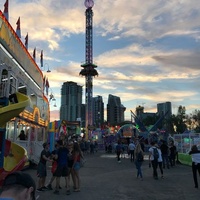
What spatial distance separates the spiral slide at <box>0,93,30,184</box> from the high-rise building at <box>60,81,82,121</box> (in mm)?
124249

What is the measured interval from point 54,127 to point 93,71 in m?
41.8

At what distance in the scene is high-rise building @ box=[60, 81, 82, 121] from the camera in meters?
137

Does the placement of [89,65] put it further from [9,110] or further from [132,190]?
[132,190]

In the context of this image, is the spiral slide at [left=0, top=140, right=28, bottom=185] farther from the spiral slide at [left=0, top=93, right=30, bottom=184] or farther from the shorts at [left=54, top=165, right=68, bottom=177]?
the shorts at [left=54, top=165, right=68, bottom=177]

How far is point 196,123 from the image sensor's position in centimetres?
5703

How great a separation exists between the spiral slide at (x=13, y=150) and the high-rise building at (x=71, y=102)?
124249 millimetres

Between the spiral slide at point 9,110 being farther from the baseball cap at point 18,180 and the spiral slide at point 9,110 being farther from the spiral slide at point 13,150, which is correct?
the baseball cap at point 18,180

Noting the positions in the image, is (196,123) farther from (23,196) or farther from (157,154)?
(23,196)

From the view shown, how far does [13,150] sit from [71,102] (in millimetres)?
129155

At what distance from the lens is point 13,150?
11.3 meters

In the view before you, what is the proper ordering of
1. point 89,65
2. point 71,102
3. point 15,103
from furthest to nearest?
point 71,102, point 89,65, point 15,103

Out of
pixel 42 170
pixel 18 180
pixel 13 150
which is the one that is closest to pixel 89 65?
pixel 13 150

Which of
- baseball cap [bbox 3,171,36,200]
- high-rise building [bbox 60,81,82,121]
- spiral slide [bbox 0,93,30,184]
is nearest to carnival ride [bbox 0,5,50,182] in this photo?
spiral slide [bbox 0,93,30,184]

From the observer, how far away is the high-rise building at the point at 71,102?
137 meters
